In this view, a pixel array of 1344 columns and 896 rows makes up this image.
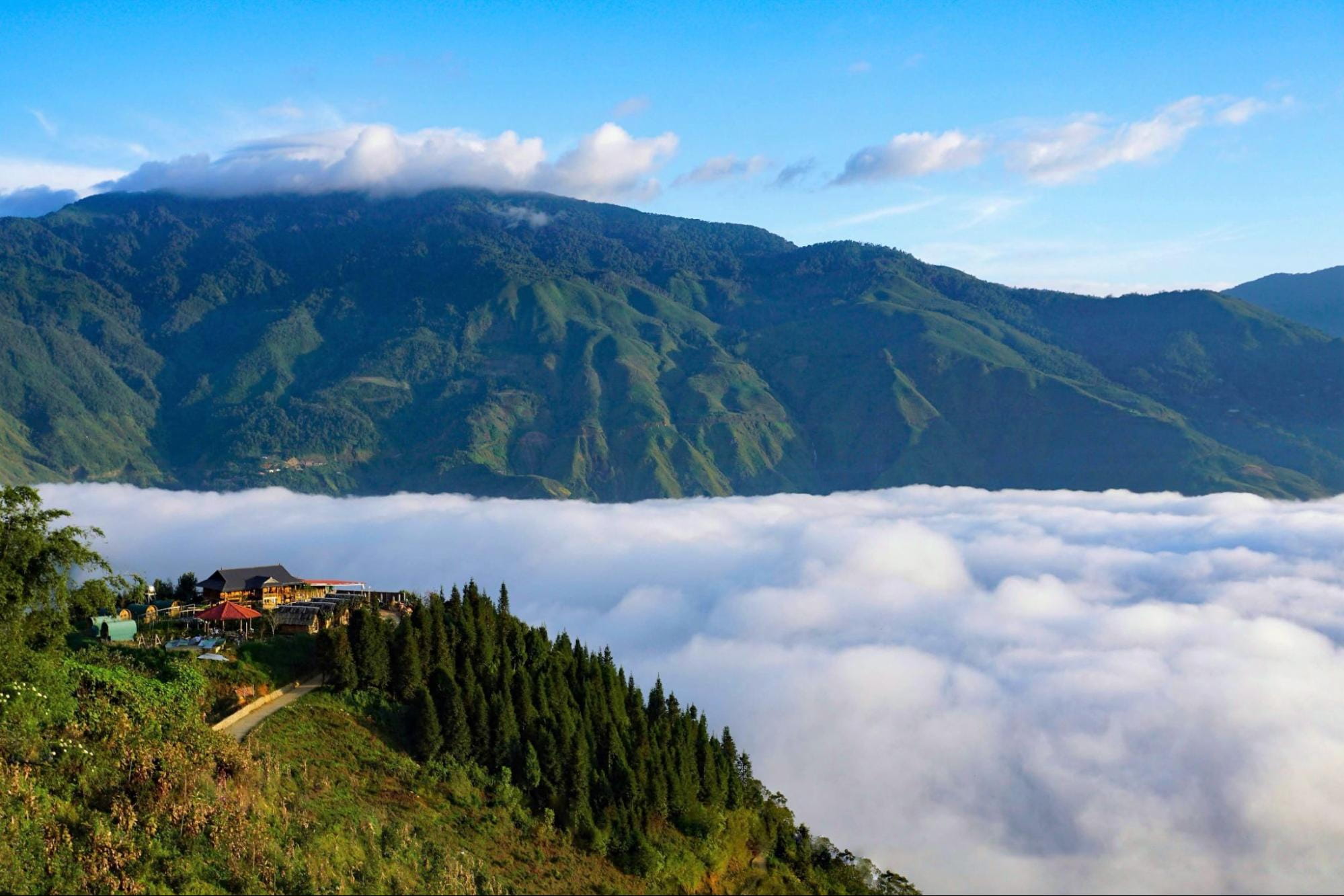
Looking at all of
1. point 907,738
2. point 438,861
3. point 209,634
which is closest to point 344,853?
point 438,861

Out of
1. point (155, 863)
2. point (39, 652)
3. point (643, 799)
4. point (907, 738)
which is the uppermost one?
point (39, 652)

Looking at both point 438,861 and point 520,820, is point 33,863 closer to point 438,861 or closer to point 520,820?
point 438,861

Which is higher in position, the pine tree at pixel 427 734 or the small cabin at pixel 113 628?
the small cabin at pixel 113 628

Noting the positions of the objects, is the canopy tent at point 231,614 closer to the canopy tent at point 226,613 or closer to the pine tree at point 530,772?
the canopy tent at point 226,613

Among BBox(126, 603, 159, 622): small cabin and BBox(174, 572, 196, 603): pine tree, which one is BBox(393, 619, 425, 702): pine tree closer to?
BBox(126, 603, 159, 622): small cabin

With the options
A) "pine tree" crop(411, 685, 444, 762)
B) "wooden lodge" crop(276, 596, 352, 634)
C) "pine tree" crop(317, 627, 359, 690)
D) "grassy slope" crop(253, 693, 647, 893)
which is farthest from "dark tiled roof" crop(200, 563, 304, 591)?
"pine tree" crop(411, 685, 444, 762)

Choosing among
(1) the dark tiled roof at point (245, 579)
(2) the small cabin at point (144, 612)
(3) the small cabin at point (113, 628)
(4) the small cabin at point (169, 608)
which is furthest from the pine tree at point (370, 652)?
(1) the dark tiled roof at point (245, 579)
